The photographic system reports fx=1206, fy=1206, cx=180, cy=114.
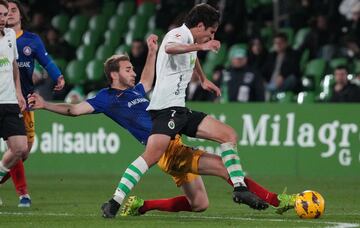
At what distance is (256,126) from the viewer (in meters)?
19.2

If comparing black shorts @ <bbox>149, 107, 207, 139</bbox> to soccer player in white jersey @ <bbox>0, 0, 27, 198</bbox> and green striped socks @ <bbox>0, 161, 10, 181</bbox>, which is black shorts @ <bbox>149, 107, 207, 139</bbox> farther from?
green striped socks @ <bbox>0, 161, 10, 181</bbox>

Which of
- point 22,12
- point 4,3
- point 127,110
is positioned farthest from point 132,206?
point 22,12

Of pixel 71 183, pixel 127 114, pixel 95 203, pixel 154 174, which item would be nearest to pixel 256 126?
pixel 154 174

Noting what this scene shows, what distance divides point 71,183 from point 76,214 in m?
5.64

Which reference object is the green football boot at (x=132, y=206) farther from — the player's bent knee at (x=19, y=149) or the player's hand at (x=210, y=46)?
the player's hand at (x=210, y=46)

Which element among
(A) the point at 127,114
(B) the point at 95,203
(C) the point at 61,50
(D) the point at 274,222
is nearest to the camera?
(D) the point at 274,222

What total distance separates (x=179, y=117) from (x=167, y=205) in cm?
119

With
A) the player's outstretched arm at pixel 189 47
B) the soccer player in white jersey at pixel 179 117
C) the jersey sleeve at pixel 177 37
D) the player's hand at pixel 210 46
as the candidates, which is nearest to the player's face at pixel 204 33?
the soccer player in white jersey at pixel 179 117

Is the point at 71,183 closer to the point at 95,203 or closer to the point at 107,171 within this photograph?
the point at 107,171

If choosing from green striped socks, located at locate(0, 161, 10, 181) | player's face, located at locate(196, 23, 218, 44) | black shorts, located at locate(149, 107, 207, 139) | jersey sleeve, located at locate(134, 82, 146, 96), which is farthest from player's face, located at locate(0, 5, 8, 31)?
player's face, located at locate(196, 23, 218, 44)

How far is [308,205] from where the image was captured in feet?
37.6

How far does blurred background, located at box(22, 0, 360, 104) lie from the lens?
2047 cm

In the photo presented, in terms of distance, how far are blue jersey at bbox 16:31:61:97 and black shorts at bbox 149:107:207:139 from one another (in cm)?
247

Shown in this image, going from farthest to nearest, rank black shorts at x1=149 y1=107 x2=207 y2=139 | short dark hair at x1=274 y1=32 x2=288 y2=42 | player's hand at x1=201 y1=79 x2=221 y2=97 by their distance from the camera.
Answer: short dark hair at x1=274 y1=32 x2=288 y2=42
player's hand at x1=201 y1=79 x2=221 y2=97
black shorts at x1=149 y1=107 x2=207 y2=139
